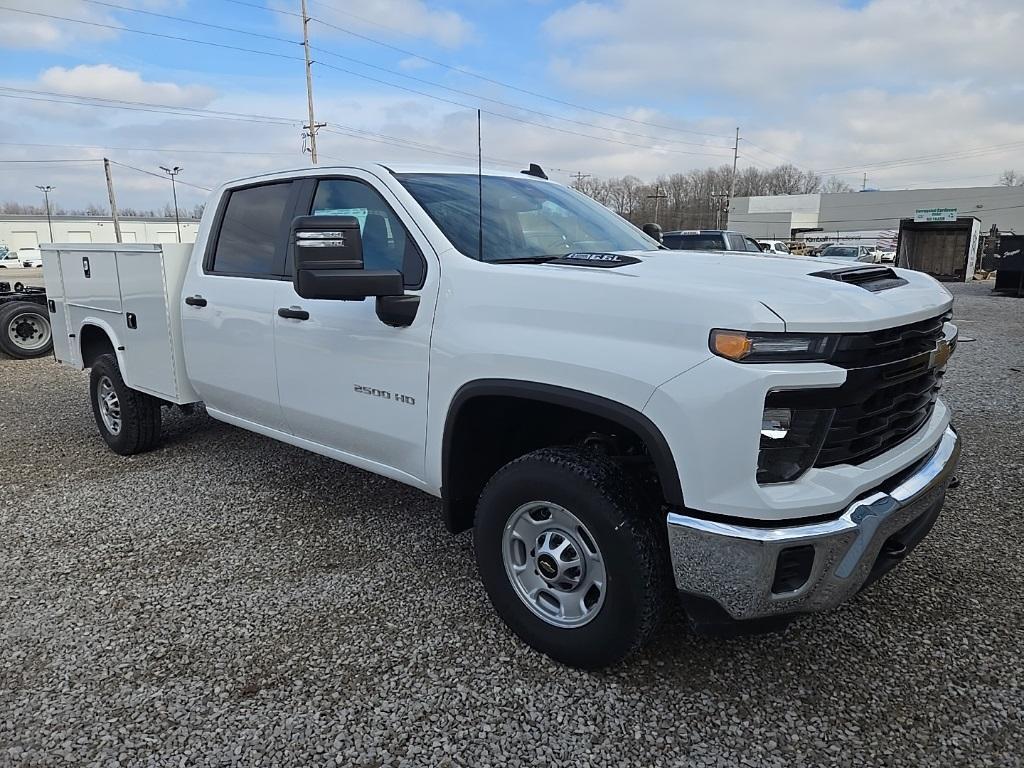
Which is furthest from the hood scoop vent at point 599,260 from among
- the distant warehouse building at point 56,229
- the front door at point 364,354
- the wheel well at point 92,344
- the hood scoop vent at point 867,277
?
the distant warehouse building at point 56,229

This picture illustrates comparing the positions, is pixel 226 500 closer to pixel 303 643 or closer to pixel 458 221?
pixel 303 643

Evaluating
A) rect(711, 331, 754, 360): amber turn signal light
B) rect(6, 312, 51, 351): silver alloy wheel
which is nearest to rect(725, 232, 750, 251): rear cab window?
rect(6, 312, 51, 351): silver alloy wheel

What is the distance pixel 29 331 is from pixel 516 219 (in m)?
9.83

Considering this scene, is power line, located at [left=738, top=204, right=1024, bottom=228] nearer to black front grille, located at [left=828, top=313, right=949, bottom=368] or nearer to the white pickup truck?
the white pickup truck

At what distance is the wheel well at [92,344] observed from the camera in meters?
5.51

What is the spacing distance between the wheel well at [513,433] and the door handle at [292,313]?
110 centimetres

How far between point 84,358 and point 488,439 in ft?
13.8

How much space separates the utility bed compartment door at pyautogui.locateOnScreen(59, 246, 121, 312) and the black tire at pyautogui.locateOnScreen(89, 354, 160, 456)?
43cm

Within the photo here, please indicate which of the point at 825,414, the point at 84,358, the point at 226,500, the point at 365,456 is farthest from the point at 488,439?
the point at 84,358

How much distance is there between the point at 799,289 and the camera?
2.31m

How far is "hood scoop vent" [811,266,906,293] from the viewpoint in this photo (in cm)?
251

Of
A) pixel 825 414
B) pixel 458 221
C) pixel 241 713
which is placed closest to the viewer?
pixel 825 414

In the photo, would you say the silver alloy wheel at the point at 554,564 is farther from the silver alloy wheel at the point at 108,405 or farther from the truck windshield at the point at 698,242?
the truck windshield at the point at 698,242

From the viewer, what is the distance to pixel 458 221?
318 cm
